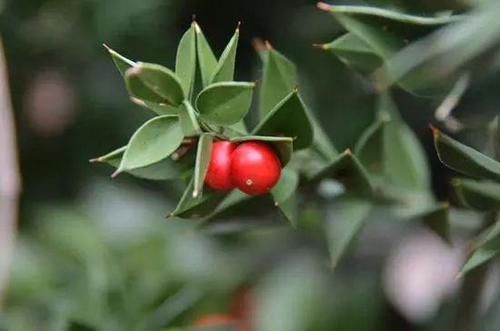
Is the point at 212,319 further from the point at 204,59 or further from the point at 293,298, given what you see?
the point at 204,59

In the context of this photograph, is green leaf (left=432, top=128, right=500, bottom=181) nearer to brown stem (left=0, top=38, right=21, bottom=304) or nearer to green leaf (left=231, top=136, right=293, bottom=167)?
green leaf (left=231, top=136, right=293, bottom=167)

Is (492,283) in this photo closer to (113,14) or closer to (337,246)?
(337,246)

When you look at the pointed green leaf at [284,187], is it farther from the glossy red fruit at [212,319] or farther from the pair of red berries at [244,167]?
the glossy red fruit at [212,319]

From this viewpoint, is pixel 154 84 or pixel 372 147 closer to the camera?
pixel 154 84

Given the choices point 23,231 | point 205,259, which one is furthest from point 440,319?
point 23,231

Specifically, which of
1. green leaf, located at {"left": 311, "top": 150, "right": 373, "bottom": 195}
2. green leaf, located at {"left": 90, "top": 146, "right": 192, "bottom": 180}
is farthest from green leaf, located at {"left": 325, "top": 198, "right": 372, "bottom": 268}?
green leaf, located at {"left": 90, "top": 146, "right": 192, "bottom": 180}

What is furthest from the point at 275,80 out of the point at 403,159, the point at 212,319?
the point at 212,319

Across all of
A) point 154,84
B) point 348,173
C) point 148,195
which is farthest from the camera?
point 148,195
